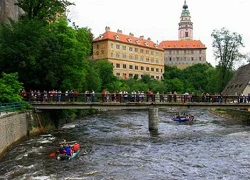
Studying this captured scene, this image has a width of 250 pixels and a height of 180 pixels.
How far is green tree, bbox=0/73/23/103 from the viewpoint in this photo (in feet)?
110

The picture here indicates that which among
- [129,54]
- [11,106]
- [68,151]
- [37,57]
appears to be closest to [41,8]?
[37,57]

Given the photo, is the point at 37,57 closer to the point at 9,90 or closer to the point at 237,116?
the point at 9,90

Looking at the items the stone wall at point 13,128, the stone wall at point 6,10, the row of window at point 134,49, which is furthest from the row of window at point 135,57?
the stone wall at point 13,128

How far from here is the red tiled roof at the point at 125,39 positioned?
126250 mm

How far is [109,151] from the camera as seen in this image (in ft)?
94.8

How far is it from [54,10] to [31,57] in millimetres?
14263

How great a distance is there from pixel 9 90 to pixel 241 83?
44118mm

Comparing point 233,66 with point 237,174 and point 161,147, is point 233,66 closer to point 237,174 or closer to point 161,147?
point 161,147

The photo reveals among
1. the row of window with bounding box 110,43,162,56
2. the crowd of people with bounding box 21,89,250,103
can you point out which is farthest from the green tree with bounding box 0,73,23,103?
the row of window with bounding box 110,43,162,56

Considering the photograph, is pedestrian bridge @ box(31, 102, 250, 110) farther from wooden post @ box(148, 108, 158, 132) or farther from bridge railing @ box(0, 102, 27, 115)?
bridge railing @ box(0, 102, 27, 115)

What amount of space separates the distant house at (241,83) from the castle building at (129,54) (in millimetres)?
57238

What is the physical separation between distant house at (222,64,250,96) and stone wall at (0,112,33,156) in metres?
39.7

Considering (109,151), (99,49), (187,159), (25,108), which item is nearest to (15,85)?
(25,108)

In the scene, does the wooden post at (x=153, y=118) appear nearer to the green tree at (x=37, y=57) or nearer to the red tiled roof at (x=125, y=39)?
the green tree at (x=37, y=57)
